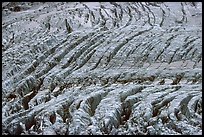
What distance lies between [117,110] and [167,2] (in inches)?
95.6

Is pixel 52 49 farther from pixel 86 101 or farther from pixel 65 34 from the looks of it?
pixel 86 101

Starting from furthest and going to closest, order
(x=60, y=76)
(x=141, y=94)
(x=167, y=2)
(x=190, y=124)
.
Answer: (x=167, y=2), (x=60, y=76), (x=141, y=94), (x=190, y=124)

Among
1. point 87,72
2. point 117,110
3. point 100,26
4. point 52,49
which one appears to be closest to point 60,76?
Answer: point 87,72

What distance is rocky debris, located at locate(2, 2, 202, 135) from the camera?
2.46 meters

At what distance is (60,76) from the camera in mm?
3080

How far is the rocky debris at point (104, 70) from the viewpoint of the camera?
8.08ft

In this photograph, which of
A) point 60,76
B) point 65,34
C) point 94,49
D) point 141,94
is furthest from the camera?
point 65,34

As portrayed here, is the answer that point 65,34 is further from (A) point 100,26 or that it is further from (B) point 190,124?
(B) point 190,124

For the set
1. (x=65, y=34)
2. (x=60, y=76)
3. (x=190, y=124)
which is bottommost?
(x=190, y=124)

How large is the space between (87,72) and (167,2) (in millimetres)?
1944

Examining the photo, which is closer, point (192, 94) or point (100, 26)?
point (192, 94)

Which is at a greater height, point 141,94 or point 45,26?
point 45,26

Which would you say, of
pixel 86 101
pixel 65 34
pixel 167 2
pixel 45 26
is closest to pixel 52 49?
pixel 65 34

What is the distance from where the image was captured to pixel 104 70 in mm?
3143
